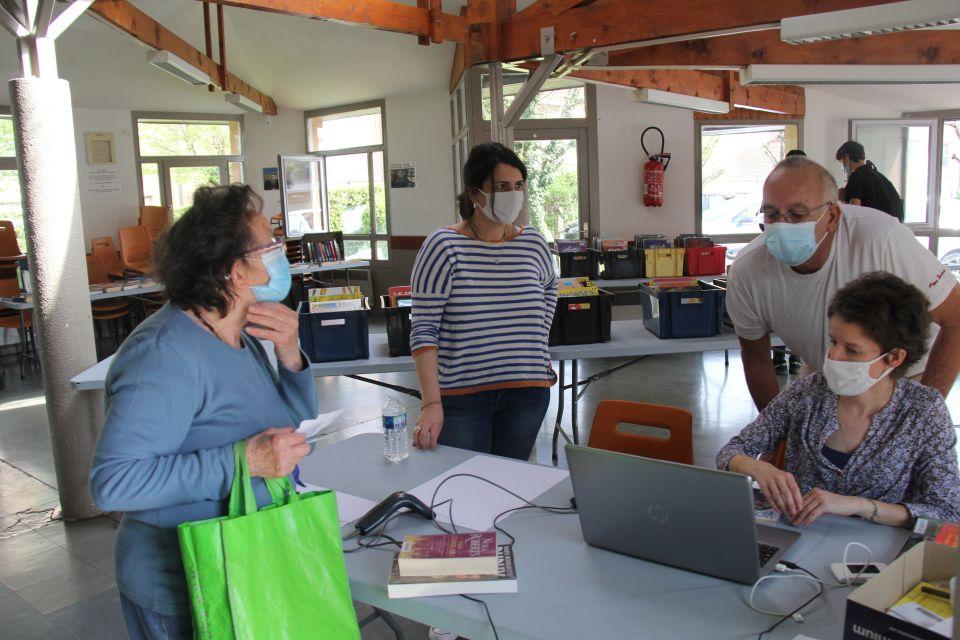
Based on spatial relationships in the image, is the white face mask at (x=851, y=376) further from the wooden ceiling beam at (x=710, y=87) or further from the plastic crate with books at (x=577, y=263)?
the wooden ceiling beam at (x=710, y=87)

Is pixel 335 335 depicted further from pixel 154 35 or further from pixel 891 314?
pixel 154 35

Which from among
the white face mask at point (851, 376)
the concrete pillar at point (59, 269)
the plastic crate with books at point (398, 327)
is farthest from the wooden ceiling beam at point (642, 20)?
the concrete pillar at point (59, 269)

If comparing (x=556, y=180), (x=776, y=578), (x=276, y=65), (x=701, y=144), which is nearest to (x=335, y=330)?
(x=776, y=578)

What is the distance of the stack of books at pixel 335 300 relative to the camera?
3.81 meters

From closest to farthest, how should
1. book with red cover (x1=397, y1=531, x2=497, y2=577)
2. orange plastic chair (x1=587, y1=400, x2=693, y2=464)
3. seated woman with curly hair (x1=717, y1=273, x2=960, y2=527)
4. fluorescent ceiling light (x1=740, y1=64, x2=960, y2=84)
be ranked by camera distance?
1. book with red cover (x1=397, y1=531, x2=497, y2=577)
2. seated woman with curly hair (x1=717, y1=273, x2=960, y2=527)
3. orange plastic chair (x1=587, y1=400, x2=693, y2=464)
4. fluorescent ceiling light (x1=740, y1=64, x2=960, y2=84)

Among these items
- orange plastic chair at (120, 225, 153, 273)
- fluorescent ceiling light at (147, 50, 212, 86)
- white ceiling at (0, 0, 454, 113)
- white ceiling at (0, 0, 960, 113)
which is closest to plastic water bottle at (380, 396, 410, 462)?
fluorescent ceiling light at (147, 50, 212, 86)

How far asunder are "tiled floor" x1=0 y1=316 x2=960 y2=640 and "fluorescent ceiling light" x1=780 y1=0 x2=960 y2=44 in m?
2.33

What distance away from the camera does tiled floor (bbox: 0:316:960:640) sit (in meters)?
2.99

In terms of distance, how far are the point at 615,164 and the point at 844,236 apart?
7193 mm

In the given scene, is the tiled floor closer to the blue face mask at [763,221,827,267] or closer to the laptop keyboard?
the laptop keyboard

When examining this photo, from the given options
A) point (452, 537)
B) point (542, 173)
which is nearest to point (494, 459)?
point (452, 537)

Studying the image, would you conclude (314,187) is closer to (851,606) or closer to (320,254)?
(320,254)

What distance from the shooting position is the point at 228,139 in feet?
36.8

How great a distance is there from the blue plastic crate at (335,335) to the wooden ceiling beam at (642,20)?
2.42 metres
